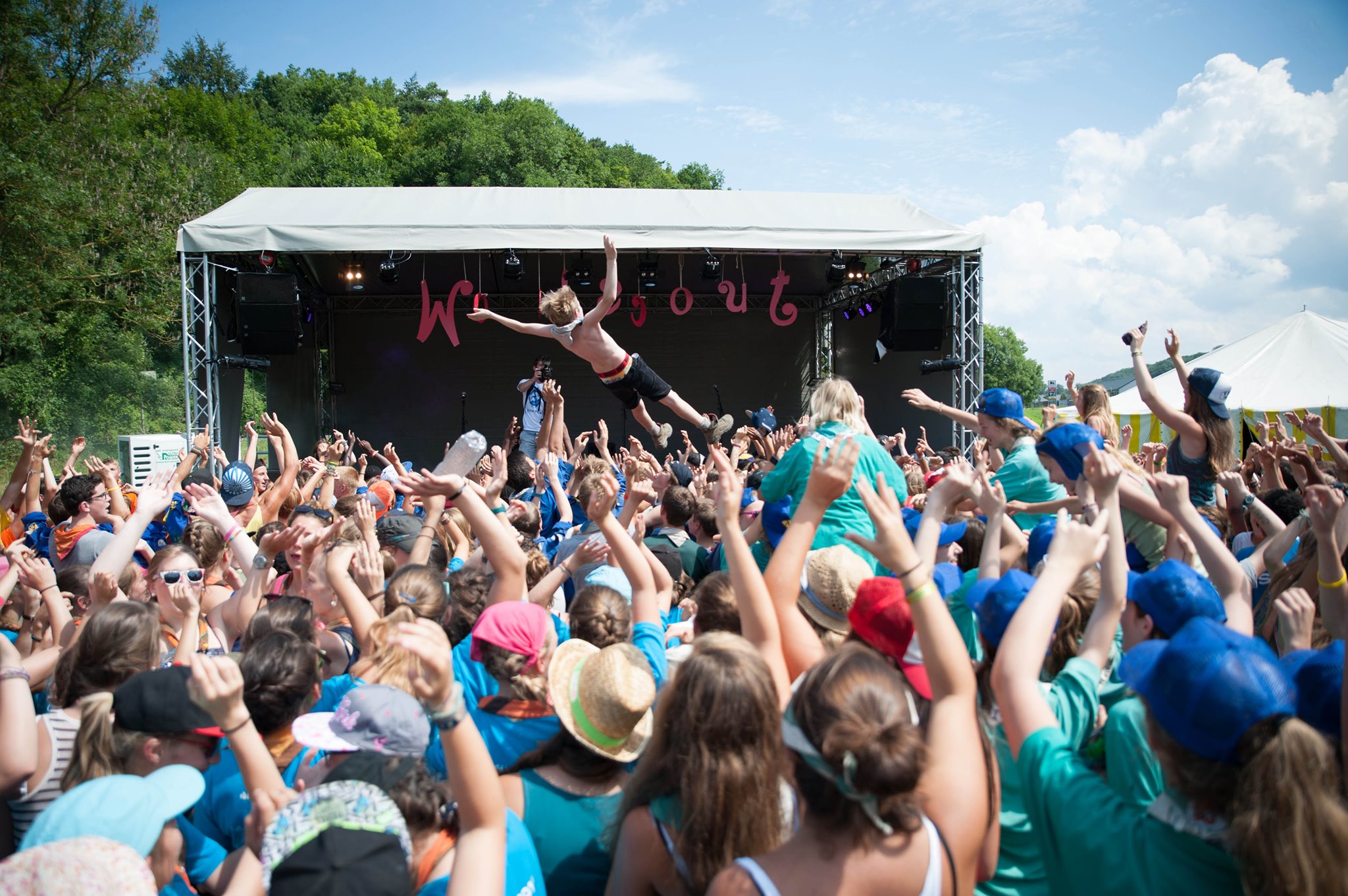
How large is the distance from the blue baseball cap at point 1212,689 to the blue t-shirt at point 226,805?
169cm

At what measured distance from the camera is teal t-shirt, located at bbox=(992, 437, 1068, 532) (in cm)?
345

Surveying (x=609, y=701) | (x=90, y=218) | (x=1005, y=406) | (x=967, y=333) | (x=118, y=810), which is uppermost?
(x=90, y=218)

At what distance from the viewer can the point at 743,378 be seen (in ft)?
55.0

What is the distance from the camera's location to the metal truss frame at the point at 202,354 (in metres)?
9.50

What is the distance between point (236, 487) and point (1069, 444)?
4.68 metres

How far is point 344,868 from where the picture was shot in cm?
117

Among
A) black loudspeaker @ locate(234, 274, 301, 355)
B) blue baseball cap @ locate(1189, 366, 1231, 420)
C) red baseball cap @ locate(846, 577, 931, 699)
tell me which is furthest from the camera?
black loudspeaker @ locate(234, 274, 301, 355)

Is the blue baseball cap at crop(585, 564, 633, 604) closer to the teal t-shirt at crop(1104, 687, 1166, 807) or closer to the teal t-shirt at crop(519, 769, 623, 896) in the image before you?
the teal t-shirt at crop(519, 769, 623, 896)

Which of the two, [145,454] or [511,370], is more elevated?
[511,370]

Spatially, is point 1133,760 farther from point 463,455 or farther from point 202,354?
point 202,354

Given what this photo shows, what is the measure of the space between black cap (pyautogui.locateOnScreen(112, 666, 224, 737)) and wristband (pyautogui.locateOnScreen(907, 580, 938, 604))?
1.52 m

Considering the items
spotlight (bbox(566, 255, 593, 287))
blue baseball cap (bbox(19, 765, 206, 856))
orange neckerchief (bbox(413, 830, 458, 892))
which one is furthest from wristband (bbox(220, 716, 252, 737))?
spotlight (bbox(566, 255, 593, 287))

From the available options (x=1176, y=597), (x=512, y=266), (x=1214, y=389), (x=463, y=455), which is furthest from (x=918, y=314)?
(x=1176, y=597)

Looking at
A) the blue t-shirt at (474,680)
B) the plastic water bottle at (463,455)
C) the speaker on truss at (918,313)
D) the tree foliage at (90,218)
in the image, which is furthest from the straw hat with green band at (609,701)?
the tree foliage at (90,218)
